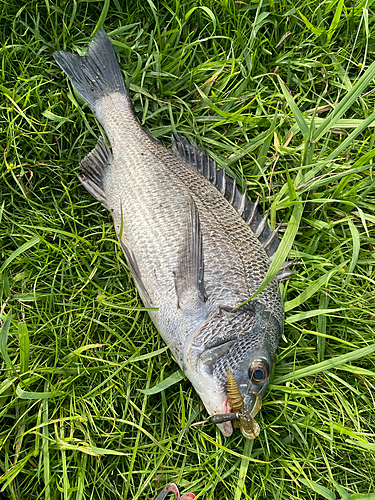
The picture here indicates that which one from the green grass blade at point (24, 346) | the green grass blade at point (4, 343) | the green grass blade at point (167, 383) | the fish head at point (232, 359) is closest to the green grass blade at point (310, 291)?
the fish head at point (232, 359)

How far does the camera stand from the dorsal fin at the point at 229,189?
9.04ft

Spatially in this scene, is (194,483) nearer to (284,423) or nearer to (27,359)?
(284,423)

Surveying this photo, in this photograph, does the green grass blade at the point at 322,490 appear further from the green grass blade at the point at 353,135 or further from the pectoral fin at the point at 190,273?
the green grass blade at the point at 353,135

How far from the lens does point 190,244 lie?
2.42 m

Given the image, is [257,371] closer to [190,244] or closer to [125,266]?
[190,244]

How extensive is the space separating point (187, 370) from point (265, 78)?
8.02ft

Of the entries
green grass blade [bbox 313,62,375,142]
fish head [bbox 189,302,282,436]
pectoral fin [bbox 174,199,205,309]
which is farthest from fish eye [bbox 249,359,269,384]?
green grass blade [bbox 313,62,375,142]

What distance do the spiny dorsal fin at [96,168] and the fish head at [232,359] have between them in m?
1.25

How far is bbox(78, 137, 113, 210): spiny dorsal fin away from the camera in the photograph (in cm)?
287

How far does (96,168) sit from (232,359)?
1.70 metres

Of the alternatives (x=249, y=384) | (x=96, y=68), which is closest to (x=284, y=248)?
(x=249, y=384)

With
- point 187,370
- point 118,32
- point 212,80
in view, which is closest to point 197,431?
point 187,370

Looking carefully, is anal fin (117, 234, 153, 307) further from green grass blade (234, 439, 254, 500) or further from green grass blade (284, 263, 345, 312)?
green grass blade (234, 439, 254, 500)

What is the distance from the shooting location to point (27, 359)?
2.40 m
